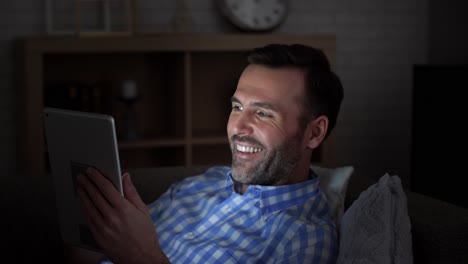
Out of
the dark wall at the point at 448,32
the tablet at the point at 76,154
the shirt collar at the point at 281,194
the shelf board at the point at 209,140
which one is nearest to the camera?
the tablet at the point at 76,154

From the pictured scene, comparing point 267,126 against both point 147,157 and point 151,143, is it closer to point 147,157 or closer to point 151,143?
point 151,143

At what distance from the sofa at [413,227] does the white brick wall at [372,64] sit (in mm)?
2152

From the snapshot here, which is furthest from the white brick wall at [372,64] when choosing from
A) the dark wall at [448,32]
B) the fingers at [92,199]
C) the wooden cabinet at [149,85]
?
the fingers at [92,199]

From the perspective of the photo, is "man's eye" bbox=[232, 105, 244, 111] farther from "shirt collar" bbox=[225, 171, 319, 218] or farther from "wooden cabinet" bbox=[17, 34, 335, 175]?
"wooden cabinet" bbox=[17, 34, 335, 175]

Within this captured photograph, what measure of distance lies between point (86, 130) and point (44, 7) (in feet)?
9.07

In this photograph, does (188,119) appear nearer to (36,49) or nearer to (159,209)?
(36,49)

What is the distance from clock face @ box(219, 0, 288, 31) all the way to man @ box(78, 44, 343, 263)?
2267 millimetres

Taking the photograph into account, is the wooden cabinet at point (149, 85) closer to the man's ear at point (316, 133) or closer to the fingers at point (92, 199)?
the man's ear at point (316, 133)

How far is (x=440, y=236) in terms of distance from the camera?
1712 millimetres

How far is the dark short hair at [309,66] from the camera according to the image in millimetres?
1978

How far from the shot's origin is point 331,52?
A: 4.18m

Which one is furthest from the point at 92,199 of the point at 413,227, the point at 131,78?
the point at 131,78

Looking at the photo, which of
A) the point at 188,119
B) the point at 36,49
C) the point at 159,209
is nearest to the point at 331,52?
the point at 188,119

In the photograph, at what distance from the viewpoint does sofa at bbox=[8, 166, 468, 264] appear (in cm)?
171
